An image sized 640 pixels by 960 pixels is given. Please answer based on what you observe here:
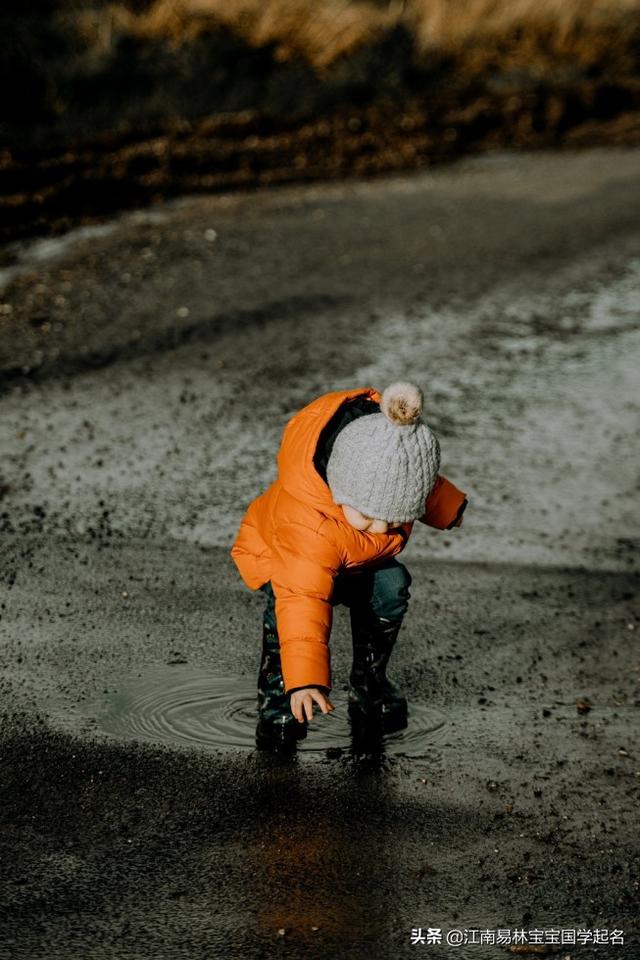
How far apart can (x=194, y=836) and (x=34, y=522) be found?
195 cm

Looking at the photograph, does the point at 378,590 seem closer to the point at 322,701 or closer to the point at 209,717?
the point at 322,701

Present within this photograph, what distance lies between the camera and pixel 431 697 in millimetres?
3834

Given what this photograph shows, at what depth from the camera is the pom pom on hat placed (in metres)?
2.91

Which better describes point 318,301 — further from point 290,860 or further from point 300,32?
point 300,32

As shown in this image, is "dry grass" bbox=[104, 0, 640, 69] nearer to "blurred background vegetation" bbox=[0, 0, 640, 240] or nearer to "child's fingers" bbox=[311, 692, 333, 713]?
"blurred background vegetation" bbox=[0, 0, 640, 240]

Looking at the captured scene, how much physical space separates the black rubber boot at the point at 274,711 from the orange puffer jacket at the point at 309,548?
1.11ft

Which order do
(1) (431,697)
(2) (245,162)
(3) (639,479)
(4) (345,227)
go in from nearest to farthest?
(1) (431,697)
(3) (639,479)
(4) (345,227)
(2) (245,162)

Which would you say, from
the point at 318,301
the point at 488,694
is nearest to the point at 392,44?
the point at 318,301

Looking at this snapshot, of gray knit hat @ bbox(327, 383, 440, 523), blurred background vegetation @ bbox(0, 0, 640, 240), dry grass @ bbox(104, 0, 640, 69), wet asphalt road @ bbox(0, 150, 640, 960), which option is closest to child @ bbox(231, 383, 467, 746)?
gray knit hat @ bbox(327, 383, 440, 523)

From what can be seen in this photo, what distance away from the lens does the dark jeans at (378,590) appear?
11.2 feet

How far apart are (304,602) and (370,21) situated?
431 inches

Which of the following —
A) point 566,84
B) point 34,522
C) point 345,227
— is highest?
point 566,84

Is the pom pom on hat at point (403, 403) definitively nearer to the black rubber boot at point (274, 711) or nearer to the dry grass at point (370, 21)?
the black rubber boot at point (274, 711)

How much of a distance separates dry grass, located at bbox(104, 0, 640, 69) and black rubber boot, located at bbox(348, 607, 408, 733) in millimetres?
9484
